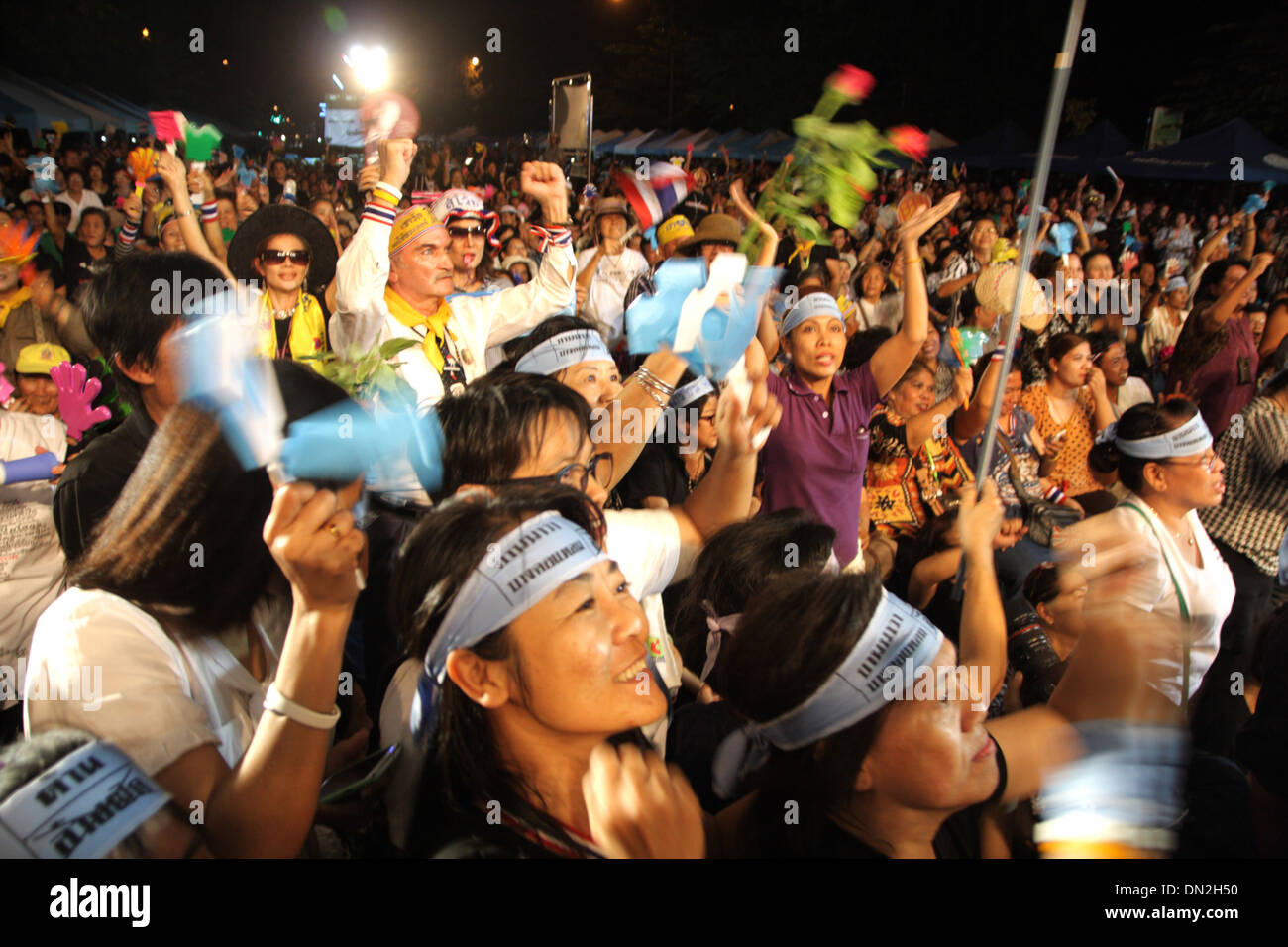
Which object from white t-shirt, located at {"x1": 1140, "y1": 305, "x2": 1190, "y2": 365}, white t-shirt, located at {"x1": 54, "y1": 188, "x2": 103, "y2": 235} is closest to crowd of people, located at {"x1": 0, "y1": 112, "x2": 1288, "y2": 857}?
white t-shirt, located at {"x1": 1140, "y1": 305, "x2": 1190, "y2": 365}

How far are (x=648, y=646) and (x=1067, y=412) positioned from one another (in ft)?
13.3

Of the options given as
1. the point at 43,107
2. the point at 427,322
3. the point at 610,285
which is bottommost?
the point at 427,322

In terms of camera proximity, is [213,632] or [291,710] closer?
[291,710]

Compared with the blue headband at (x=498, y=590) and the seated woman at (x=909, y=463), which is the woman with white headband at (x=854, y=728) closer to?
the blue headband at (x=498, y=590)

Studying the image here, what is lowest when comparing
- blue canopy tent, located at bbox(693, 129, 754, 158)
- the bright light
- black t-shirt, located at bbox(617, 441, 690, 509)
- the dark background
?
black t-shirt, located at bbox(617, 441, 690, 509)

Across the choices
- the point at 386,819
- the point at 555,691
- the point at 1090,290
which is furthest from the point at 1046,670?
the point at 1090,290

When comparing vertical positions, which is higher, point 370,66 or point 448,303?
point 370,66

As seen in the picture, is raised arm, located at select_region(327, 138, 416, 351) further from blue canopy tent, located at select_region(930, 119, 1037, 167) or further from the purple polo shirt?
blue canopy tent, located at select_region(930, 119, 1037, 167)

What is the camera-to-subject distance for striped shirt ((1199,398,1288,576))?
3596 millimetres

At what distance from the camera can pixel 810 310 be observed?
3.48 metres

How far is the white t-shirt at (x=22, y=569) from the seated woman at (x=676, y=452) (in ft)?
6.33

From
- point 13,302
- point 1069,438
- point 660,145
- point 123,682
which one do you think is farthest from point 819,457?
point 660,145

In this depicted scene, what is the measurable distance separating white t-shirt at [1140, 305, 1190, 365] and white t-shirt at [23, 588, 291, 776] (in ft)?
25.1

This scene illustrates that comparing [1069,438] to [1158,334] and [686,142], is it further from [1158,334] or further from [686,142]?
[686,142]
